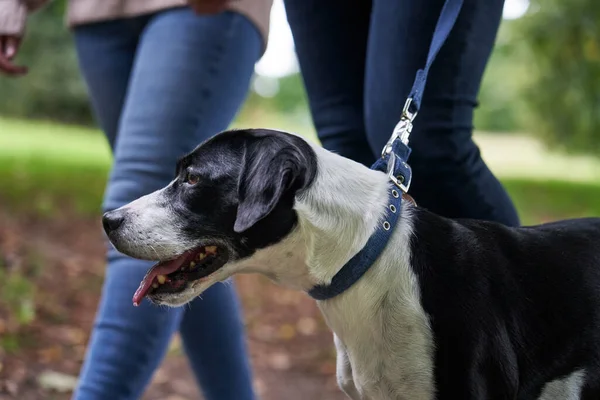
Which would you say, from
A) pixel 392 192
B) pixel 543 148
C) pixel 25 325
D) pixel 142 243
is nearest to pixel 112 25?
pixel 142 243

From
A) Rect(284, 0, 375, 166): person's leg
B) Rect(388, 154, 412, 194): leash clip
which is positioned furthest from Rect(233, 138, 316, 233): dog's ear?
Rect(284, 0, 375, 166): person's leg

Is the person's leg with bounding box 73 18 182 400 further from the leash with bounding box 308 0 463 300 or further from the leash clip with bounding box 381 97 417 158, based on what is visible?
the leash clip with bounding box 381 97 417 158

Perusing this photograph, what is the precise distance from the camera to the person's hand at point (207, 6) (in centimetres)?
250

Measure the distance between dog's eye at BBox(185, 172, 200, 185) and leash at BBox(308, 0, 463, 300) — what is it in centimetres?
42

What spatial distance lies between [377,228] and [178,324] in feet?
3.44

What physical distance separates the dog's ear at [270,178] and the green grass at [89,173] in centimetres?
147

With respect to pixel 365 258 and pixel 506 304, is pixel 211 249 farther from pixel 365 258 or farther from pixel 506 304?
pixel 506 304

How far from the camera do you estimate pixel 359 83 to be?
104 inches

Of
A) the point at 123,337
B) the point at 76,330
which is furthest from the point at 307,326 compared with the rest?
the point at 123,337

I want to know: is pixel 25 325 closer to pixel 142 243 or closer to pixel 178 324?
pixel 178 324

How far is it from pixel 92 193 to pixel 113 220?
9.64 meters

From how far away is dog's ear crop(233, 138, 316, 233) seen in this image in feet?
6.24

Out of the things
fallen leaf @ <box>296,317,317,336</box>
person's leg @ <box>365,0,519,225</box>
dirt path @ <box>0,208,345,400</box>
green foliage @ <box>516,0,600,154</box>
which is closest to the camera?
person's leg @ <box>365,0,519,225</box>

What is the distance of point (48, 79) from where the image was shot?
69.9 feet
